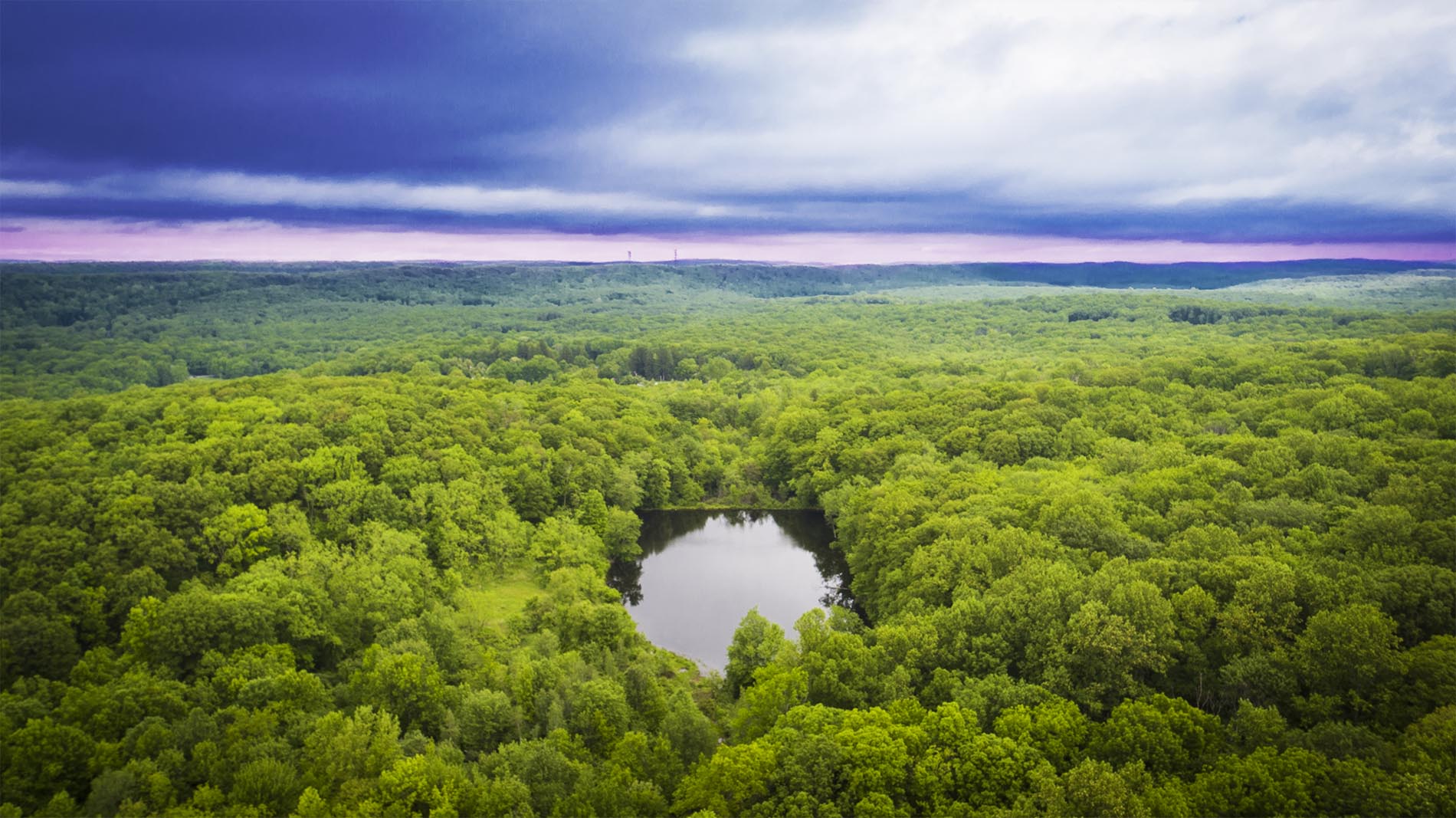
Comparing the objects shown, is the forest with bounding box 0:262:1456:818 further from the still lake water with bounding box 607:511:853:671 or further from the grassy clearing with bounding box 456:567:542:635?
the still lake water with bounding box 607:511:853:671

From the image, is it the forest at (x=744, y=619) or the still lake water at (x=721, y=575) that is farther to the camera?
the still lake water at (x=721, y=575)

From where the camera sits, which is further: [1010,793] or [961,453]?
[961,453]

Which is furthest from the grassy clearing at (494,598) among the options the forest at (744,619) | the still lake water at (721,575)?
the still lake water at (721,575)

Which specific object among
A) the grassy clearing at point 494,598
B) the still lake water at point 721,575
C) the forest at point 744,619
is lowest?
the still lake water at point 721,575

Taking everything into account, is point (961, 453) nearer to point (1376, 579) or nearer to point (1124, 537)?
point (1124, 537)

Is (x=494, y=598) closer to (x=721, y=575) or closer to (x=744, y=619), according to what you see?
(x=721, y=575)

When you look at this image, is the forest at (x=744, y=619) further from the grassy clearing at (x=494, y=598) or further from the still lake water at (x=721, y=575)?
the still lake water at (x=721, y=575)

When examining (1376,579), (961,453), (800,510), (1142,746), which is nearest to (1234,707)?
(1142,746)
